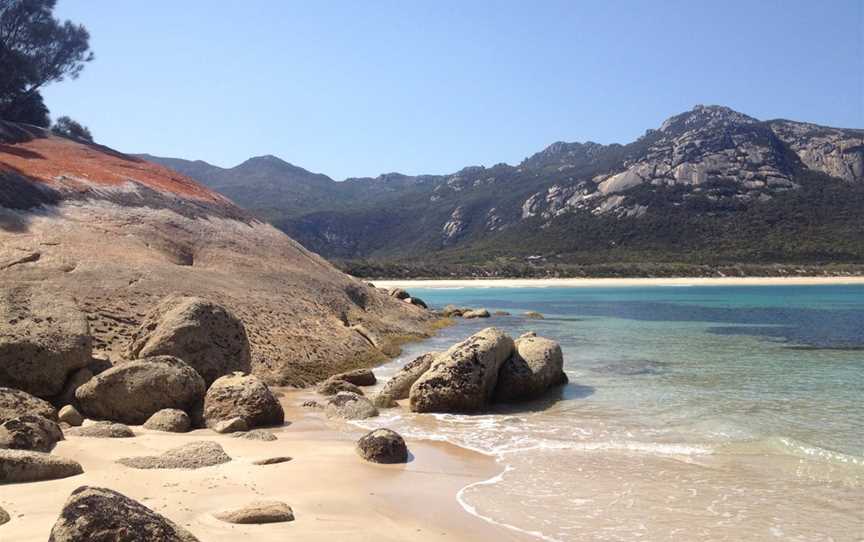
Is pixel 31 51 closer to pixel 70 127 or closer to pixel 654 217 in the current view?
pixel 70 127

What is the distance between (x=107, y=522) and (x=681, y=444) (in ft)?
28.2

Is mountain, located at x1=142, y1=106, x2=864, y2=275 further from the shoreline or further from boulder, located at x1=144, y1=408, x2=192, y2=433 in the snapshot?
boulder, located at x1=144, y1=408, x2=192, y2=433

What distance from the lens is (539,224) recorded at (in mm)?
128750

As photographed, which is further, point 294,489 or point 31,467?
point 294,489

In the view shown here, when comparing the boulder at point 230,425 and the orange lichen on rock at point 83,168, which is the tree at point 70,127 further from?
the boulder at point 230,425

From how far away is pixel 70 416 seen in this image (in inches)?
A: 411

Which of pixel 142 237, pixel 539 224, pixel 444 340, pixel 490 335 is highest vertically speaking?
pixel 539 224

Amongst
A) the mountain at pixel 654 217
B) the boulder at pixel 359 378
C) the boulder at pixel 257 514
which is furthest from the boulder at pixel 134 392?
the mountain at pixel 654 217

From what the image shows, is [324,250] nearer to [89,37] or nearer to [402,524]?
[89,37]

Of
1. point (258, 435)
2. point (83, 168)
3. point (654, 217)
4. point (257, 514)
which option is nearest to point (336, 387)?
point (258, 435)

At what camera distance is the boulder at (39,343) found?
36.7 ft

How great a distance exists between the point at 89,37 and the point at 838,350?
161 ft

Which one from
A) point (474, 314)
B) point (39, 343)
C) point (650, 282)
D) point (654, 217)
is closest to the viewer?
point (39, 343)

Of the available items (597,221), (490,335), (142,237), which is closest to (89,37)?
(142,237)
